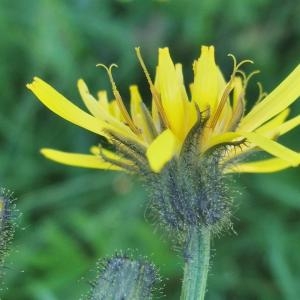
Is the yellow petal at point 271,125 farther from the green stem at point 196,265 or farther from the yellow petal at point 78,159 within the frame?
the yellow petal at point 78,159

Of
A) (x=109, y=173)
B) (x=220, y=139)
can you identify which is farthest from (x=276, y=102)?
(x=109, y=173)

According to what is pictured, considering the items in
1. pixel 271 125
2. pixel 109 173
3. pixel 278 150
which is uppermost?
pixel 109 173

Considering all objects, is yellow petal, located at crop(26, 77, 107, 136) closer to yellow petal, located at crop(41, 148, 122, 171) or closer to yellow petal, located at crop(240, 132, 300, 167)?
yellow petal, located at crop(41, 148, 122, 171)

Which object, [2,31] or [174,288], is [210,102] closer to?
[174,288]

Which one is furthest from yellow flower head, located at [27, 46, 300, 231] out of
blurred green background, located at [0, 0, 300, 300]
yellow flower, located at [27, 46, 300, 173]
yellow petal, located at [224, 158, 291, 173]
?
blurred green background, located at [0, 0, 300, 300]

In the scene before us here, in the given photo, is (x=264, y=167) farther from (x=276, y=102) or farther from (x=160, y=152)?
(x=160, y=152)

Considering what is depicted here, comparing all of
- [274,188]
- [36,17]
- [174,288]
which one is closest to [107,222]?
[174,288]

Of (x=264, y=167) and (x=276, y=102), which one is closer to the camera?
(x=276, y=102)
